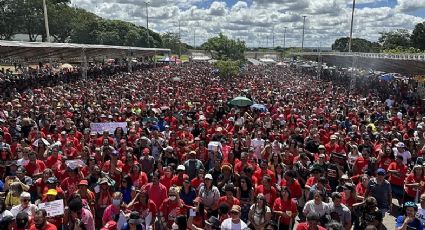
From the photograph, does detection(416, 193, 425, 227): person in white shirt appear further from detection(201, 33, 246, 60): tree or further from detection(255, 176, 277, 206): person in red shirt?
detection(201, 33, 246, 60): tree

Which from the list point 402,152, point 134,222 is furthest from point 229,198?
point 402,152

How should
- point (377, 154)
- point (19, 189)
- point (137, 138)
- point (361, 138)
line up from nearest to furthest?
point (19, 189) < point (377, 154) < point (137, 138) < point (361, 138)

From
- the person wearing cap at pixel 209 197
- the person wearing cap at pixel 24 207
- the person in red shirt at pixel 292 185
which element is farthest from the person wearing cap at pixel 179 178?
the person wearing cap at pixel 24 207

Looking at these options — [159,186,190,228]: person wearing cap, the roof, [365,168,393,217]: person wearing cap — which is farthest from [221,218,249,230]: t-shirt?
the roof

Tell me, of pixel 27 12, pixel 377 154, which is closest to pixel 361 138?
pixel 377 154

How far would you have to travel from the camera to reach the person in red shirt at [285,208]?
265 inches

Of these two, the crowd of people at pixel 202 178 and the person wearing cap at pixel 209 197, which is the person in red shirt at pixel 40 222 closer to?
the crowd of people at pixel 202 178

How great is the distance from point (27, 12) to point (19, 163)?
236 ft

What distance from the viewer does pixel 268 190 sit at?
23.1ft

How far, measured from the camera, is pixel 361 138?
11539 mm

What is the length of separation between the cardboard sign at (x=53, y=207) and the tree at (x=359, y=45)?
94.8 meters

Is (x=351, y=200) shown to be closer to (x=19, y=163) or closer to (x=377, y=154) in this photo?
(x=377, y=154)

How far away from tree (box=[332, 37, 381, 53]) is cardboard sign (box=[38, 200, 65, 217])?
311 feet

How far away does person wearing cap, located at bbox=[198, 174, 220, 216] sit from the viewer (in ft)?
22.2
